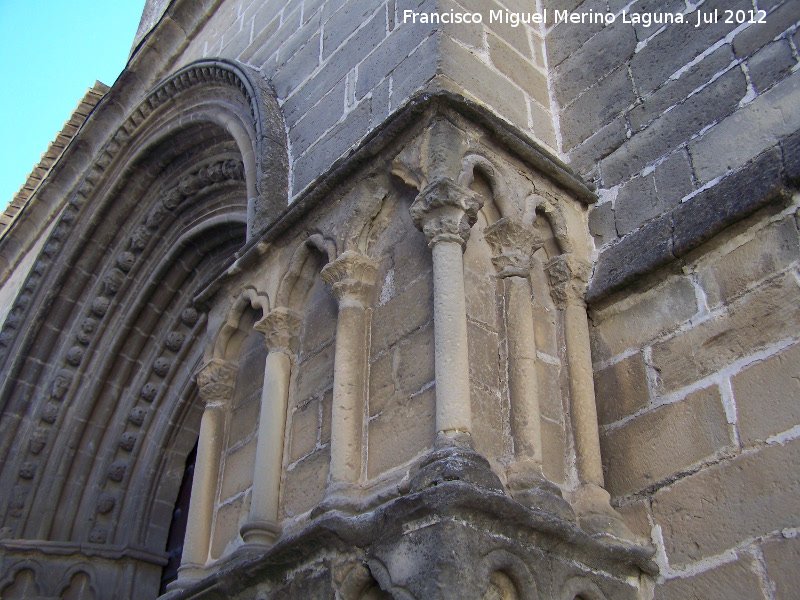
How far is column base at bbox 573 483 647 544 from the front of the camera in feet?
8.14

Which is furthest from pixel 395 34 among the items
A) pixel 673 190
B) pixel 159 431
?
pixel 159 431

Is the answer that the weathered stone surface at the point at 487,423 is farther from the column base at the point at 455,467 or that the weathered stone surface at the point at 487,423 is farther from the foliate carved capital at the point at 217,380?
the foliate carved capital at the point at 217,380

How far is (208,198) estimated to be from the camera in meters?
5.95

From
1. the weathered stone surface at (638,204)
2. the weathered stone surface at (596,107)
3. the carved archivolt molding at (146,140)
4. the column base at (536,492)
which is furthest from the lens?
the carved archivolt molding at (146,140)

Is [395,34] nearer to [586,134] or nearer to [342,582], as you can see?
[586,134]

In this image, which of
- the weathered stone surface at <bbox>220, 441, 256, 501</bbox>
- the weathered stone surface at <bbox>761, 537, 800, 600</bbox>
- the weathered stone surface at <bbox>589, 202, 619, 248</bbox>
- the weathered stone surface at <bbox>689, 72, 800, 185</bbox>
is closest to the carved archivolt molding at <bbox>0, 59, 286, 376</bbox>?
the weathered stone surface at <bbox>220, 441, 256, 501</bbox>

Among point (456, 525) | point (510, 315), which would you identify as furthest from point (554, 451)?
point (456, 525)

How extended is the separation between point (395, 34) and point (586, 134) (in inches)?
38.7

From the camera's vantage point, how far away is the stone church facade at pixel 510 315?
7.59ft

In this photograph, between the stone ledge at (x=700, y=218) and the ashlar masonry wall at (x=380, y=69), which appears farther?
the ashlar masonry wall at (x=380, y=69)

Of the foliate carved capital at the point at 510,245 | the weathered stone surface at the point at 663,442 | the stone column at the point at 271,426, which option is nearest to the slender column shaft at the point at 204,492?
the stone column at the point at 271,426

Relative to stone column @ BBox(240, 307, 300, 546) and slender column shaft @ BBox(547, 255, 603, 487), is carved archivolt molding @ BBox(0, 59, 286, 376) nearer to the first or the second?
stone column @ BBox(240, 307, 300, 546)

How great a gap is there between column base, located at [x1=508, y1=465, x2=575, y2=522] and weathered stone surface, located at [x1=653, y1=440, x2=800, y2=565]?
334 mm

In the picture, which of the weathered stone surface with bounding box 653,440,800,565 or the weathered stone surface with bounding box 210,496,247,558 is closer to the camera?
the weathered stone surface with bounding box 653,440,800,565
